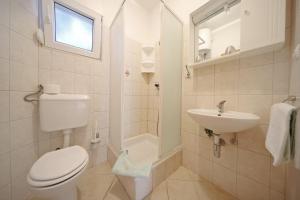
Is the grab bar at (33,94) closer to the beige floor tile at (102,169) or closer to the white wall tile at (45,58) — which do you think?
the white wall tile at (45,58)

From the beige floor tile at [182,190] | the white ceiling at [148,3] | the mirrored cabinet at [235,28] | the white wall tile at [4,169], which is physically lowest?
the beige floor tile at [182,190]

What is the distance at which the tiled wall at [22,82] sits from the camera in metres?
0.93

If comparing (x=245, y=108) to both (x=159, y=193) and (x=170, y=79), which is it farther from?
(x=159, y=193)

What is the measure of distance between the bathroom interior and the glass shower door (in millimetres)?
14

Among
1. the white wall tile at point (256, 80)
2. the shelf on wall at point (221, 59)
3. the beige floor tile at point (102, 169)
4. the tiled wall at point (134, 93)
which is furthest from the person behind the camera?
the tiled wall at point (134, 93)

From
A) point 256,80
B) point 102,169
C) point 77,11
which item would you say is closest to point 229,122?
point 256,80

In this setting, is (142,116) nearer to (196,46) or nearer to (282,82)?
(196,46)

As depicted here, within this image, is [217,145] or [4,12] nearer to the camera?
[4,12]

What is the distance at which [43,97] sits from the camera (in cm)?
114

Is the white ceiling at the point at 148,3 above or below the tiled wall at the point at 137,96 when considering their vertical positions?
above

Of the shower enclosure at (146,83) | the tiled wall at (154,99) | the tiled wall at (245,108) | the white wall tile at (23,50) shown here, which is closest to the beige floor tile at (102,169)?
the shower enclosure at (146,83)

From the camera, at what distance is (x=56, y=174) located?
79 cm

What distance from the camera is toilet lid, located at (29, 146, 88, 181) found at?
78 centimetres

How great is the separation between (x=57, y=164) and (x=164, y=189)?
1017 millimetres
